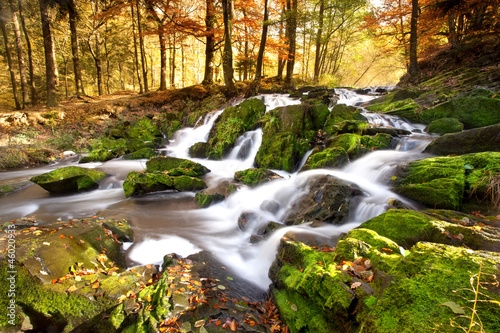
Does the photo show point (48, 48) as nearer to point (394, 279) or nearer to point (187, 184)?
point (187, 184)

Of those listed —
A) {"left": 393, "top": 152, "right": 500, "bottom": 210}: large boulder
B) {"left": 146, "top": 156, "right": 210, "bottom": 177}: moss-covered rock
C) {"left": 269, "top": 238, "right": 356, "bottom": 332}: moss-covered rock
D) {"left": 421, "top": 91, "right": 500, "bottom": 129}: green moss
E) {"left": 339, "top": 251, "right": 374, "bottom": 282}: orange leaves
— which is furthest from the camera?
{"left": 146, "top": 156, "right": 210, "bottom": 177}: moss-covered rock

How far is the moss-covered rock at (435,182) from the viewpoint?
439 cm

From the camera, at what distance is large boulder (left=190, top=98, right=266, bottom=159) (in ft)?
38.7

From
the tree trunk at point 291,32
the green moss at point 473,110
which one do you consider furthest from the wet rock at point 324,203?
the tree trunk at point 291,32

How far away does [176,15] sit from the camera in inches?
682

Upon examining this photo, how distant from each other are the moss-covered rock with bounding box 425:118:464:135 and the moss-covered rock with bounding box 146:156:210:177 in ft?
28.4

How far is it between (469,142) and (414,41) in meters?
11.0

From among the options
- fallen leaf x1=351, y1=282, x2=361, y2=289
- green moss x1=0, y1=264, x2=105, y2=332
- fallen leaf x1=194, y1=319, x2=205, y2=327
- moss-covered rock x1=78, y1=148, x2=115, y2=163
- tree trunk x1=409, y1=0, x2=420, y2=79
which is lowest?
fallen leaf x1=194, y1=319, x2=205, y2=327

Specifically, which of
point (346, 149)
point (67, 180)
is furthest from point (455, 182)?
point (67, 180)

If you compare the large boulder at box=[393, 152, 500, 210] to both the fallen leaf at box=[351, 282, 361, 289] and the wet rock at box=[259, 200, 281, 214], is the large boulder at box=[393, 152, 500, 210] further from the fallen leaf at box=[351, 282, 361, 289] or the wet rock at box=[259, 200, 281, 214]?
the fallen leaf at box=[351, 282, 361, 289]

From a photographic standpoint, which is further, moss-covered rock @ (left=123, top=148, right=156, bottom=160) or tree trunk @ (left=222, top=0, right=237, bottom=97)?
tree trunk @ (left=222, top=0, right=237, bottom=97)

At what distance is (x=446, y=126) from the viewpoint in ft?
25.5

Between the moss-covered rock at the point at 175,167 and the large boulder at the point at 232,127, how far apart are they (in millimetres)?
2181

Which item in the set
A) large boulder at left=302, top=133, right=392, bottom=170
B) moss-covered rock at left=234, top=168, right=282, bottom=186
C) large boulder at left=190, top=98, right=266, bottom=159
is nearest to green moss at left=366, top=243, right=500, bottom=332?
large boulder at left=302, top=133, right=392, bottom=170
